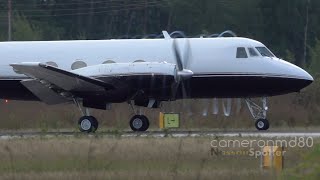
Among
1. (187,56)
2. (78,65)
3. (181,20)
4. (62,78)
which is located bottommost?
(62,78)

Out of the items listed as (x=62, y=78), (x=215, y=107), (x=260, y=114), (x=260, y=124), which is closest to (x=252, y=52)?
(x=260, y=114)

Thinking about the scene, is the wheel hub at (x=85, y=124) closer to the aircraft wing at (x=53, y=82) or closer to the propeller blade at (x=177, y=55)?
the aircraft wing at (x=53, y=82)

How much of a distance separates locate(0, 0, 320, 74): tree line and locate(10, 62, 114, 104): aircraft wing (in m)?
20.5

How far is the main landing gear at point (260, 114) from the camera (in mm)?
30844

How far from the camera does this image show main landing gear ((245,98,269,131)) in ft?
101

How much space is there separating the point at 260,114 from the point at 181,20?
2084 centimetres

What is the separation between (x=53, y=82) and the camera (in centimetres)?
2959

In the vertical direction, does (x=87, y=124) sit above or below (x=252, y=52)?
below

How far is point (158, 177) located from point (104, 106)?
13.4 meters

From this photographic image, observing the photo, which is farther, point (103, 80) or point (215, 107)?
point (215, 107)

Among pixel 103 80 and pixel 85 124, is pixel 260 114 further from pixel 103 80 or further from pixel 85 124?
pixel 85 124

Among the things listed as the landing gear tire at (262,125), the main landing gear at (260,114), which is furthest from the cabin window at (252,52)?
the landing gear tire at (262,125)

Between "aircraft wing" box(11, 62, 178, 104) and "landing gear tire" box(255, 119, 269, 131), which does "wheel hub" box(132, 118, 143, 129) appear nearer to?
"aircraft wing" box(11, 62, 178, 104)

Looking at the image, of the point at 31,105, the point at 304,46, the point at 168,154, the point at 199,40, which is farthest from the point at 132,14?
the point at 168,154
